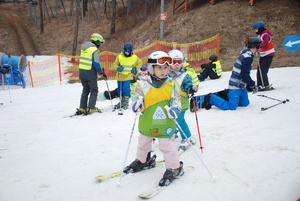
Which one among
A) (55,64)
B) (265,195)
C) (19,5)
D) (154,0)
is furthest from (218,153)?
(19,5)

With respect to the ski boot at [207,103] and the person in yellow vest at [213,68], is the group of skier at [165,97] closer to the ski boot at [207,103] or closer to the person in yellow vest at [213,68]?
the ski boot at [207,103]

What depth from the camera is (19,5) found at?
58469 mm

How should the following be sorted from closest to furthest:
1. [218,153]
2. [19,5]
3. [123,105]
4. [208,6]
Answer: [218,153] → [123,105] → [208,6] → [19,5]

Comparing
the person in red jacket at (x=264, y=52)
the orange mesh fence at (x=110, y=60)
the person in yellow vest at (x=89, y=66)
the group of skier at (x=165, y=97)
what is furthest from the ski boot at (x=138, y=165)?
the orange mesh fence at (x=110, y=60)

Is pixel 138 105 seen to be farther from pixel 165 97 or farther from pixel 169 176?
pixel 169 176

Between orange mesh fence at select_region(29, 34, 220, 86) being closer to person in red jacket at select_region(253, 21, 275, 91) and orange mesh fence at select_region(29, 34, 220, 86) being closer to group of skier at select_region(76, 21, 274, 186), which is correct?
person in red jacket at select_region(253, 21, 275, 91)

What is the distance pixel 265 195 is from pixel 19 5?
69.9m

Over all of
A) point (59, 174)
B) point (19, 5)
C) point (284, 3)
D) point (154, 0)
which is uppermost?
point (19, 5)

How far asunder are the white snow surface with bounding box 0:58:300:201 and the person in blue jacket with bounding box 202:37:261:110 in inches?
8.2

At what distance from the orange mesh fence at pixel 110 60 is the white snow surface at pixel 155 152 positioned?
22.9 ft

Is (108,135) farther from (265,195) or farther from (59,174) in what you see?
(265,195)

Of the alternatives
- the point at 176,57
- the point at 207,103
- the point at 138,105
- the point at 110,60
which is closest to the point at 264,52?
the point at 207,103

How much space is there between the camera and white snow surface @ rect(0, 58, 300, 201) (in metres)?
2.80

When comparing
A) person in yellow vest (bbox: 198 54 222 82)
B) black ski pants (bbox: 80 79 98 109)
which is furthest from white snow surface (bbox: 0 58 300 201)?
person in yellow vest (bbox: 198 54 222 82)
